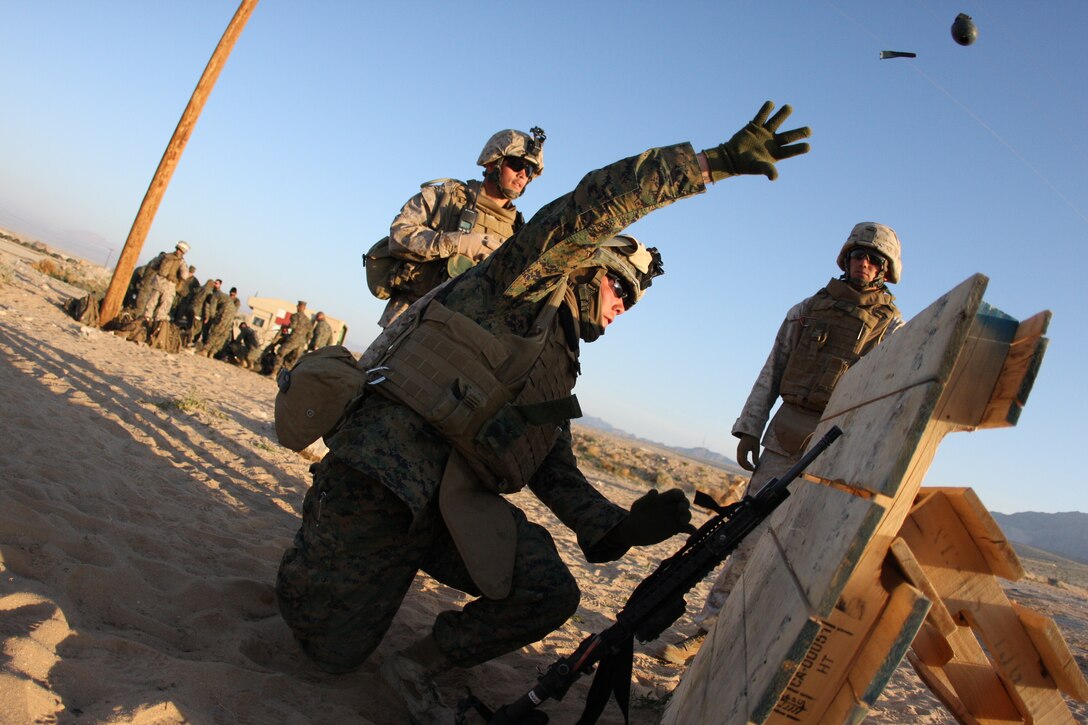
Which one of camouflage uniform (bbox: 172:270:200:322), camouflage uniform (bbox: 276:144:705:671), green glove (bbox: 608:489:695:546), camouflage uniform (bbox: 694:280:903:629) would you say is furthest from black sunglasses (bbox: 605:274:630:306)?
camouflage uniform (bbox: 172:270:200:322)

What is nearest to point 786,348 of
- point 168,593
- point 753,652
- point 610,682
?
point 610,682

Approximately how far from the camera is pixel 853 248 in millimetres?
4215

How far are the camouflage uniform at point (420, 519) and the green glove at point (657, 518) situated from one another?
16 cm

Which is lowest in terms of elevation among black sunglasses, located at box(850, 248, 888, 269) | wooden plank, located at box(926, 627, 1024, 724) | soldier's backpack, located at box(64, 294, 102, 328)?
soldier's backpack, located at box(64, 294, 102, 328)

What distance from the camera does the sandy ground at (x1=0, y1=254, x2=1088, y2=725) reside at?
2.28 m

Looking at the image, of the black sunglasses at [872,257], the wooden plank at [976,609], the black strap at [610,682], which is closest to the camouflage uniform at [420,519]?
the black strap at [610,682]

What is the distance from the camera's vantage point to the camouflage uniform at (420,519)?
2697 mm

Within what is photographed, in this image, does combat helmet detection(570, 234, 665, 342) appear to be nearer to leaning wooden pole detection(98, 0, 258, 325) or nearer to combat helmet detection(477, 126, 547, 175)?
combat helmet detection(477, 126, 547, 175)

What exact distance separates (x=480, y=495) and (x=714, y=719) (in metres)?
1.30

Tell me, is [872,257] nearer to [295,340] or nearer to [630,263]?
[630,263]

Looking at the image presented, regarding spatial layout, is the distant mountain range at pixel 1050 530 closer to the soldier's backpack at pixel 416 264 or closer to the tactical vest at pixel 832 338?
the tactical vest at pixel 832 338

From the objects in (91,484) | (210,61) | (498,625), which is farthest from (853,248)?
(210,61)

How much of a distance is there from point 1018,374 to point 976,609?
78 cm

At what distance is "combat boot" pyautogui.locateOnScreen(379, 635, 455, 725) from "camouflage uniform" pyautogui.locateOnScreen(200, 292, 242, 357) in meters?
15.1
